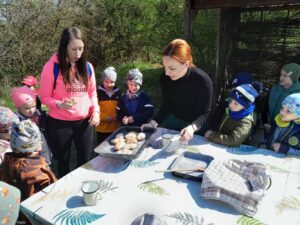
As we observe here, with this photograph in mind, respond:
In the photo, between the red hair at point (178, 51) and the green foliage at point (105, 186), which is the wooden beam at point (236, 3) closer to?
the red hair at point (178, 51)

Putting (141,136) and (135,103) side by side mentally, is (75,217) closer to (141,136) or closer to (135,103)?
(141,136)

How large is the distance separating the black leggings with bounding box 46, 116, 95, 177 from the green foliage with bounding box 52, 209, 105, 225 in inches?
46.8

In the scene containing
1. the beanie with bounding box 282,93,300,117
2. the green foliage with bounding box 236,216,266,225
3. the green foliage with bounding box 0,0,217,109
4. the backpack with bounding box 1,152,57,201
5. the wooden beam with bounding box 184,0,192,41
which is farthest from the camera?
the green foliage with bounding box 0,0,217,109

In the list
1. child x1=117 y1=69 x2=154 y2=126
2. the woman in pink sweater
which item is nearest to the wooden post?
child x1=117 y1=69 x2=154 y2=126

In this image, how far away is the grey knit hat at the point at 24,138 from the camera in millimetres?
2084

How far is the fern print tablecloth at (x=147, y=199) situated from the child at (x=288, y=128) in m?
0.19

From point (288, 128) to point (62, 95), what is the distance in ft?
6.79

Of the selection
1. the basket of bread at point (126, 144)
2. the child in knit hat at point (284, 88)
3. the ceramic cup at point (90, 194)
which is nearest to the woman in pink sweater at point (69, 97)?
the basket of bread at point (126, 144)

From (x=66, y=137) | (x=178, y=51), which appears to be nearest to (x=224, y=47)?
(x=178, y=51)

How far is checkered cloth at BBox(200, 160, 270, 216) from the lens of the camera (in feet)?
5.73

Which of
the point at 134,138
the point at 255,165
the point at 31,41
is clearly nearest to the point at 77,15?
the point at 31,41

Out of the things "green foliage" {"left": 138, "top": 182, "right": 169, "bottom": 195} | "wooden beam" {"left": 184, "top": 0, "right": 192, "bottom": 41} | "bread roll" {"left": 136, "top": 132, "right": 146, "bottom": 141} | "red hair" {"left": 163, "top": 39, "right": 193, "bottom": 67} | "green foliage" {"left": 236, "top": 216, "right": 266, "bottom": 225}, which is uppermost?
"wooden beam" {"left": 184, "top": 0, "right": 192, "bottom": 41}

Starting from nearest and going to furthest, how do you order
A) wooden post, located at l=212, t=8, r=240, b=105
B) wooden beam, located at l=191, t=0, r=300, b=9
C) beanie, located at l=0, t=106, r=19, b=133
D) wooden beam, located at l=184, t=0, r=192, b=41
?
beanie, located at l=0, t=106, r=19, b=133, wooden beam, located at l=191, t=0, r=300, b=9, wooden beam, located at l=184, t=0, r=192, b=41, wooden post, located at l=212, t=8, r=240, b=105

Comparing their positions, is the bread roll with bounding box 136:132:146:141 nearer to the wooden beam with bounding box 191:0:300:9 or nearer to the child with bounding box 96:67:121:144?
the child with bounding box 96:67:121:144
